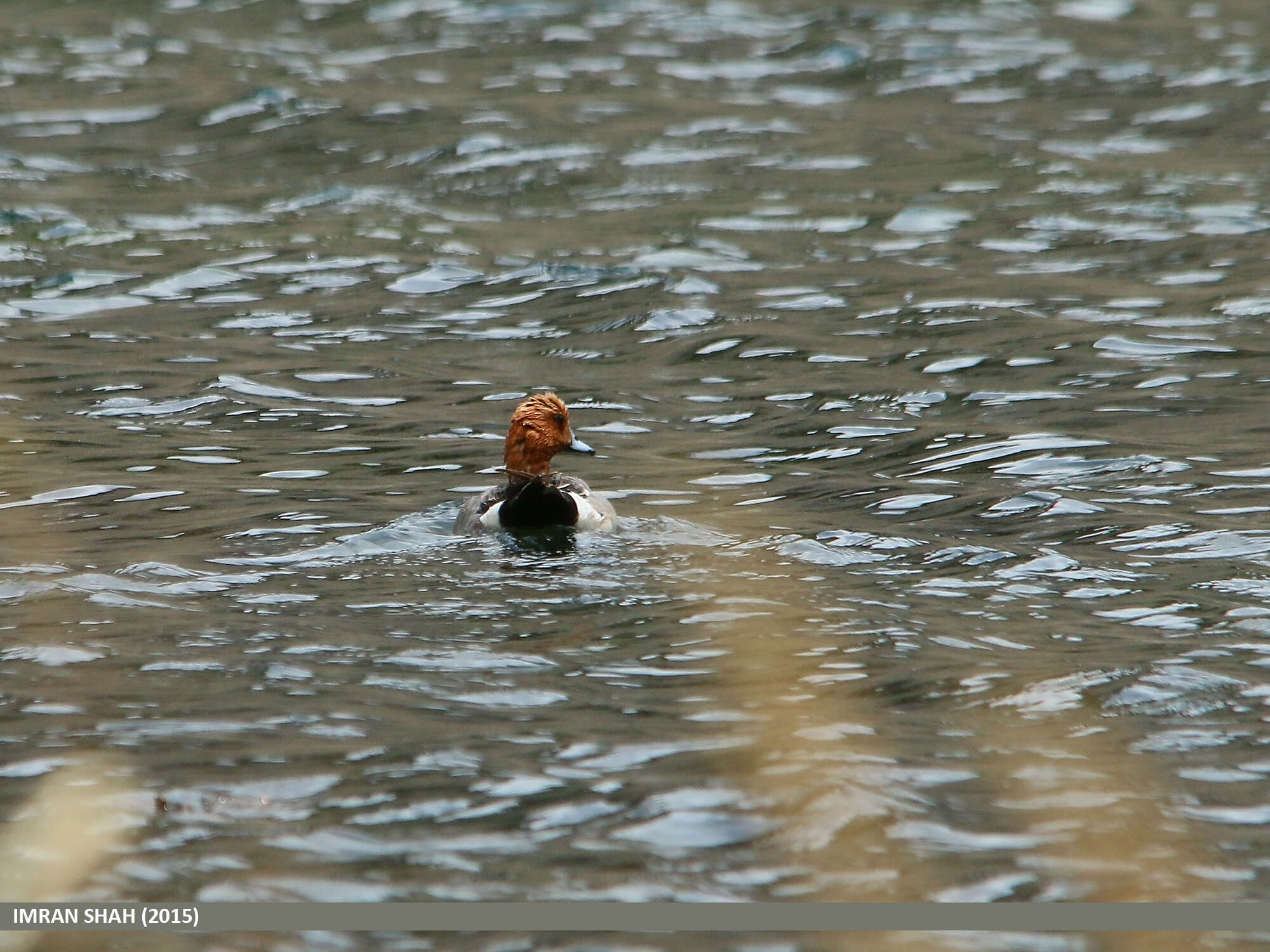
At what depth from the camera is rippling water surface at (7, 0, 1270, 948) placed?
492 cm

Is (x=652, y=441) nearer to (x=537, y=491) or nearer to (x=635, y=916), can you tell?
(x=537, y=491)

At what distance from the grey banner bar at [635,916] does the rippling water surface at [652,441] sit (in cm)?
7

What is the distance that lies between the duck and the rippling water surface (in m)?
0.14

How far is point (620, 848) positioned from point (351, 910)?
27.7 inches

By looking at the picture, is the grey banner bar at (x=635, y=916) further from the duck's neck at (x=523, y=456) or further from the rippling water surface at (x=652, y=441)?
the duck's neck at (x=523, y=456)

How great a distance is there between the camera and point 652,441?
31.3 ft

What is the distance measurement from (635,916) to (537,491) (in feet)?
10.1

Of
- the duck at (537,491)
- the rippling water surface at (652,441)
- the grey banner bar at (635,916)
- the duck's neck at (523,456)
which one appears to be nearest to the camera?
the grey banner bar at (635,916)

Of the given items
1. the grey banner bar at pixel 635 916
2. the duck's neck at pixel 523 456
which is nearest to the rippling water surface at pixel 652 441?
→ the grey banner bar at pixel 635 916

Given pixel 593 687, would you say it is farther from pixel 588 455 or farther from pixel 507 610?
pixel 588 455

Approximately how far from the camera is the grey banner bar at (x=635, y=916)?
14.1 feet

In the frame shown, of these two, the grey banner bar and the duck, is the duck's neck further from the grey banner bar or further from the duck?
the grey banner bar

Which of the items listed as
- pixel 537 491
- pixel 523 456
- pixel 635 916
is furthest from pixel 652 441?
pixel 635 916

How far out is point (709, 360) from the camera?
10922 mm
